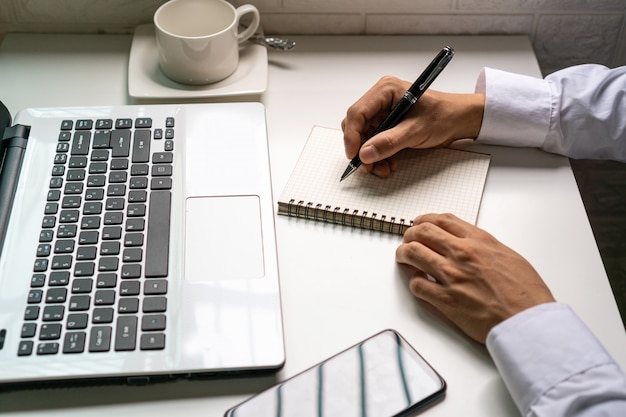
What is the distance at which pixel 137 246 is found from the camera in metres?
0.71

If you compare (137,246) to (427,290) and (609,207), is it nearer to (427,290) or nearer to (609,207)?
(427,290)

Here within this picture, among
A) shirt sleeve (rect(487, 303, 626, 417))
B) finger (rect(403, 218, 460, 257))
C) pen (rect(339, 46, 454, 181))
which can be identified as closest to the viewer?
shirt sleeve (rect(487, 303, 626, 417))

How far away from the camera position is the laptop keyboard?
0.64 meters

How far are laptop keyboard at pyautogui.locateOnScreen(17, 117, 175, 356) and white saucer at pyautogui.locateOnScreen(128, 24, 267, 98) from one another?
0.10m

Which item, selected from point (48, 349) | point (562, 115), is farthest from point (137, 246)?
point (562, 115)

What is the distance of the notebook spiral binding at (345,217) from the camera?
784 mm

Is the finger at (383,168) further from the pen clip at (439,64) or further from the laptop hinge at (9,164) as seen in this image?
the laptop hinge at (9,164)

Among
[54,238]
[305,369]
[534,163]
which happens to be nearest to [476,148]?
[534,163]

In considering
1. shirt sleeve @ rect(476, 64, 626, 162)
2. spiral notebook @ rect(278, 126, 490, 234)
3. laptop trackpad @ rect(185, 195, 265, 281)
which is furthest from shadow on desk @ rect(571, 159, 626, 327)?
laptop trackpad @ rect(185, 195, 265, 281)

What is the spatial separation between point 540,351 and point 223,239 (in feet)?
1.07

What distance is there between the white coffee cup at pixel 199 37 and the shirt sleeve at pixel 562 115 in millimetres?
334

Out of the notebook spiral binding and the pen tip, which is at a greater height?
the pen tip

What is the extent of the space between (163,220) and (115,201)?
59 millimetres

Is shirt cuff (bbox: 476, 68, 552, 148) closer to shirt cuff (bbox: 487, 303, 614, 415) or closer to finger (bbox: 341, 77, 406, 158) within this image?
finger (bbox: 341, 77, 406, 158)
